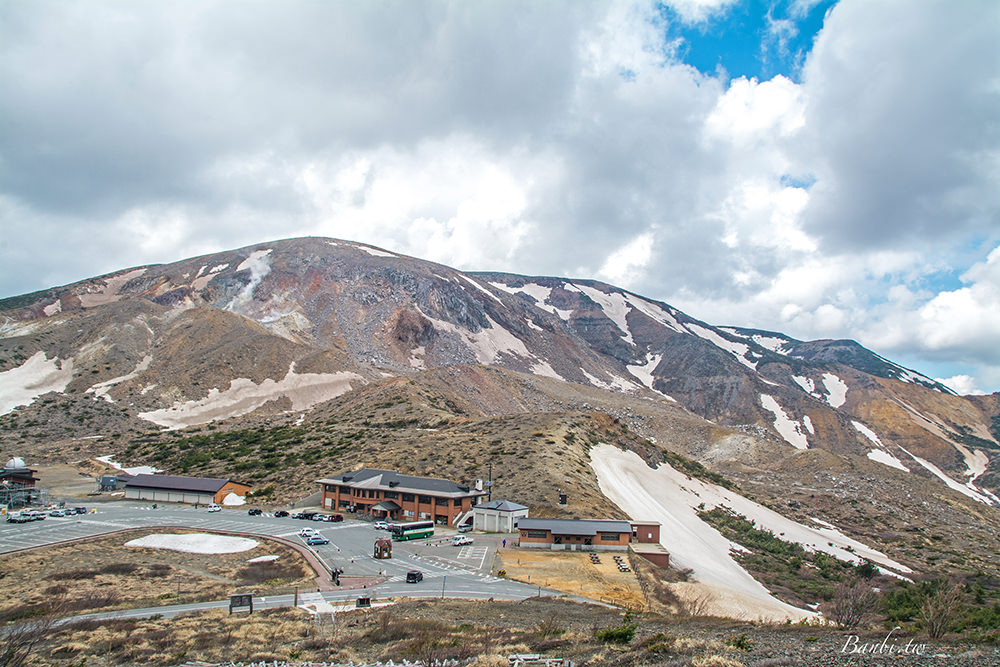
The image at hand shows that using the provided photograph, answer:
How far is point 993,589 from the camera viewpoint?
136ft

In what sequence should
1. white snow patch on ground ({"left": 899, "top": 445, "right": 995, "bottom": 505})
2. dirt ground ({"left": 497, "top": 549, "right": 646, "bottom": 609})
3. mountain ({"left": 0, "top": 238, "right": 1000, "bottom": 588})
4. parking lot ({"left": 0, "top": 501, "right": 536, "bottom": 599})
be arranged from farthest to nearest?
white snow patch on ground ({"left": 899, "top": 445, "right": 995, "bottom": 505}) → mountain ({"left": 0, "top": 238, "right": 1000, "bottom": 588}) → parking lot ({"left": 0, "top": 501, "right": 536, "bottom": 599}) → dirt ground ({"left": 497, "top": 549, "right": 646, "bottom": 609})

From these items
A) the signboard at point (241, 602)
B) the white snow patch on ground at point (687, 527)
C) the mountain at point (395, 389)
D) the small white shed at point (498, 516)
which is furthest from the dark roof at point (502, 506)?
the signboard at point (241, 602)

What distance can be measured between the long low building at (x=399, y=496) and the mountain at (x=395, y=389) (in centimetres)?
628

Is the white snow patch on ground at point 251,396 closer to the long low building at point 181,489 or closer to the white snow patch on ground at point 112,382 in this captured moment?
the white snow patch on ground at point 112,382

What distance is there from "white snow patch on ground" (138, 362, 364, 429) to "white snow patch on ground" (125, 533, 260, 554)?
64.0 meters

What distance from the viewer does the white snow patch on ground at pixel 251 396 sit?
317ft

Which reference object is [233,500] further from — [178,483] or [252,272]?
[252,272]

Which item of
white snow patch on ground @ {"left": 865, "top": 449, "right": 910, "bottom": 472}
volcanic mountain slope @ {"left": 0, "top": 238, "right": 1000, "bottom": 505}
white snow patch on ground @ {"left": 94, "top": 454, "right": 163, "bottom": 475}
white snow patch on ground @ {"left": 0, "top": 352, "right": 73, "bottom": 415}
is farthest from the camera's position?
white snow patch on ground @ {"left": 865, "top": 449, "right": 910, "bottom": 472}

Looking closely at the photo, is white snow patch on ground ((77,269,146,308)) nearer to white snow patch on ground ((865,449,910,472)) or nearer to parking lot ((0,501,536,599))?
parking lot ((0,501,536,599))

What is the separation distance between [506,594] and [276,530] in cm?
2099

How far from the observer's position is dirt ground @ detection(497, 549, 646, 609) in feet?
86.7

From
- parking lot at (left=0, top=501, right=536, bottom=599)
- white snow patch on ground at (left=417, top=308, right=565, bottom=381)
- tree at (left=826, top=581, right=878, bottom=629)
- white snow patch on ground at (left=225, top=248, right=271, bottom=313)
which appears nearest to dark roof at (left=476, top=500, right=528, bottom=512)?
parking lot at (left=0, top=501, right=536, bottom=599)

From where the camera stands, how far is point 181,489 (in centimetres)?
5475

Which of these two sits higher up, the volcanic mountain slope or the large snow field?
the volcanic mountain slope
